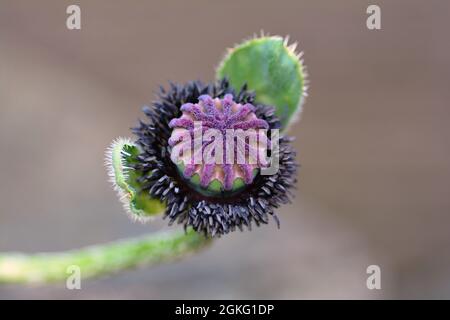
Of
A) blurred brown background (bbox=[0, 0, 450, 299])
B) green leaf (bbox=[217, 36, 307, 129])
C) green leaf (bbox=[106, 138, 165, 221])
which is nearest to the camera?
green leaf (bbox=[106, 138, 165, 221])

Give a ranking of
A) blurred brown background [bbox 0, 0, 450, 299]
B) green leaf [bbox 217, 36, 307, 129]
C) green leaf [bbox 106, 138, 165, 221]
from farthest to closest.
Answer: blurred brown background [bbox 0, 0, 450, 299] → green leaf [bbox 217, 36, 307, 129] → green leaf [bbox 106, 138, 165, 221]

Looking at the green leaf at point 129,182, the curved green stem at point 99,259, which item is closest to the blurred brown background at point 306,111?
the curved green stem at point 99,259

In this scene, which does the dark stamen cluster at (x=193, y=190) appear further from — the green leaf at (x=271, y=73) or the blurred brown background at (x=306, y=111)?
the blurred brown background at (x=306, y=111)

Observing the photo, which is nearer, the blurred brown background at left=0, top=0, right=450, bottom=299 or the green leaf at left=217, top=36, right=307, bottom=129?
the green leaf at left=217, top=36, right=307, bottom=129

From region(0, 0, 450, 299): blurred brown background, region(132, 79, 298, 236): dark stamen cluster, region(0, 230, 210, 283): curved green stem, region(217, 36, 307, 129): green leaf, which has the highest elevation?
region(0, 0, 450, 299): blurred brown background

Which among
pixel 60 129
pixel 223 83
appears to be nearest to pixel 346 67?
pixel 60 129

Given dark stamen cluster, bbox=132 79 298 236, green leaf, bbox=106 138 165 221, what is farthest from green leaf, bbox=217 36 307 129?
green leaf, bbox=106 138 165 221

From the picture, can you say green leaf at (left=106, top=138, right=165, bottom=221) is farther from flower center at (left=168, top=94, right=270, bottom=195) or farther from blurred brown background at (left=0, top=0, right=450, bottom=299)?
blurred brown background at (left=0, top=0, right=450, bottom=299)

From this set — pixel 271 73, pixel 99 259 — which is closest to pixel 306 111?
pixel 271 73
